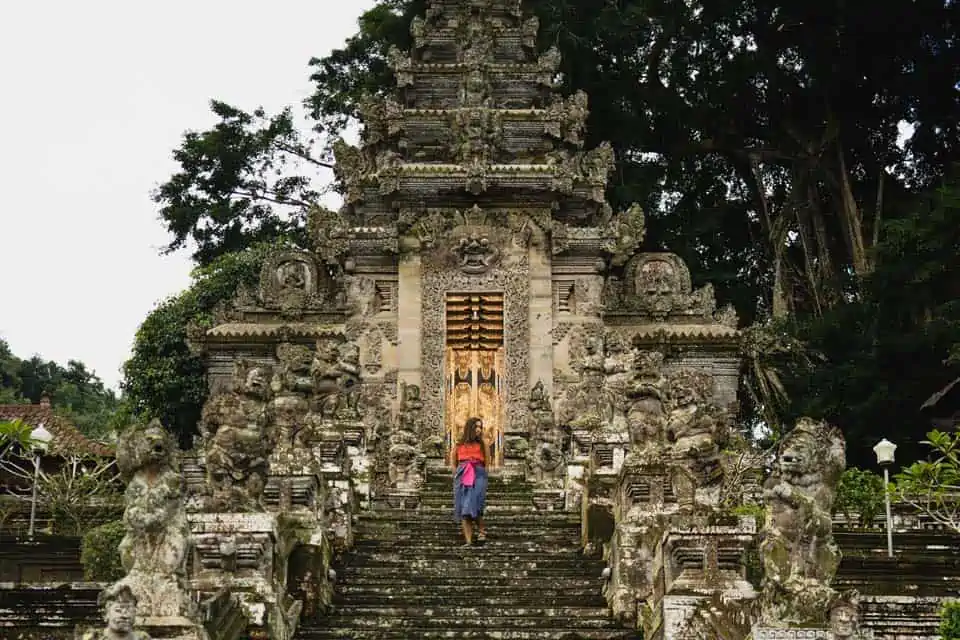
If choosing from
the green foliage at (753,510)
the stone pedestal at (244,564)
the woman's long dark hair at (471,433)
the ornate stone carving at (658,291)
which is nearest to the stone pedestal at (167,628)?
the stone pedestal at (244,564)

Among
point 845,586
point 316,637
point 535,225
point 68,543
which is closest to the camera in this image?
point 316,637

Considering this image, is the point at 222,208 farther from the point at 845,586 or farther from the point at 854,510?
the point at 845,586

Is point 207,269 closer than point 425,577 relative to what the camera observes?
No

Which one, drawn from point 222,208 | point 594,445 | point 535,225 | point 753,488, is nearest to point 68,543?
point 594,445

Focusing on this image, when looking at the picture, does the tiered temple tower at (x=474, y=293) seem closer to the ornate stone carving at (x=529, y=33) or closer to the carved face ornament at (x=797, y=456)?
the ornate stone carving at (x=529, y=33)

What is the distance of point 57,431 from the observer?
28078mm

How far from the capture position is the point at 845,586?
15.5 metres

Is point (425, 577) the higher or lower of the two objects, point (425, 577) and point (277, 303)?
the lower

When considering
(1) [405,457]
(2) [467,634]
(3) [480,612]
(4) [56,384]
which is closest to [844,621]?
(2) [467,634]

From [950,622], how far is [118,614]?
19.2 feet

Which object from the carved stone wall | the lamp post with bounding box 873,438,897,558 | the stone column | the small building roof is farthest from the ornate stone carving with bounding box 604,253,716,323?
the small building roof

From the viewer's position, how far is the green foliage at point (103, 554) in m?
15.5

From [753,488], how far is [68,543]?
24.7ft

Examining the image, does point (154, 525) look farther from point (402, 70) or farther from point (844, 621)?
point (402, 70)
